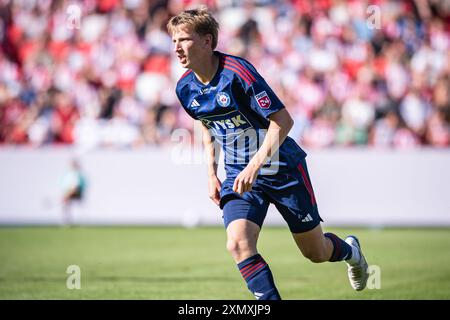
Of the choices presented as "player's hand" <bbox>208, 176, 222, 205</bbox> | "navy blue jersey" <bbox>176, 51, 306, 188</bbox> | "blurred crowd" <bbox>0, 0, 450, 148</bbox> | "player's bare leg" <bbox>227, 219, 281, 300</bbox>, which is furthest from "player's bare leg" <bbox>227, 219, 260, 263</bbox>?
"blurred crowd" <bbox>0, 0, 450, 148</bbox>

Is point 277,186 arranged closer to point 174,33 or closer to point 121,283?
point 174,33

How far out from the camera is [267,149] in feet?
19.3

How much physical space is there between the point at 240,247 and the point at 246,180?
54cm

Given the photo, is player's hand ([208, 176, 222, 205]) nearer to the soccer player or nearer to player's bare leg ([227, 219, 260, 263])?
the soccer player

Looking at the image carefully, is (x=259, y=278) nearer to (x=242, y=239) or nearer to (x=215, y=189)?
(x=242, y=239)

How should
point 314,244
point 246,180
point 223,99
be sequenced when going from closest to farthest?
point 246,180 < point 223,99 < point 314,244

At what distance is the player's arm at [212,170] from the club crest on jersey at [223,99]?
68 cm

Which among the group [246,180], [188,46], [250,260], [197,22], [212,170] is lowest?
[250,260]

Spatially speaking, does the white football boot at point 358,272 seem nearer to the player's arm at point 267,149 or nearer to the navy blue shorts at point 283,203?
the navy blue shorts at point 283,203

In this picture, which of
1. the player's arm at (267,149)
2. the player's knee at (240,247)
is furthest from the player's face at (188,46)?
the player's knee at (240,247)

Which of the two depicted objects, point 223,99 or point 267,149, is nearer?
point 267,149

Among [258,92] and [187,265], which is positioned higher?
[258,92]

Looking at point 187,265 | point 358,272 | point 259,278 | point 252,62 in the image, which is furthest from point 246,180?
point 252,62

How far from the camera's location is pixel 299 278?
9.52m
